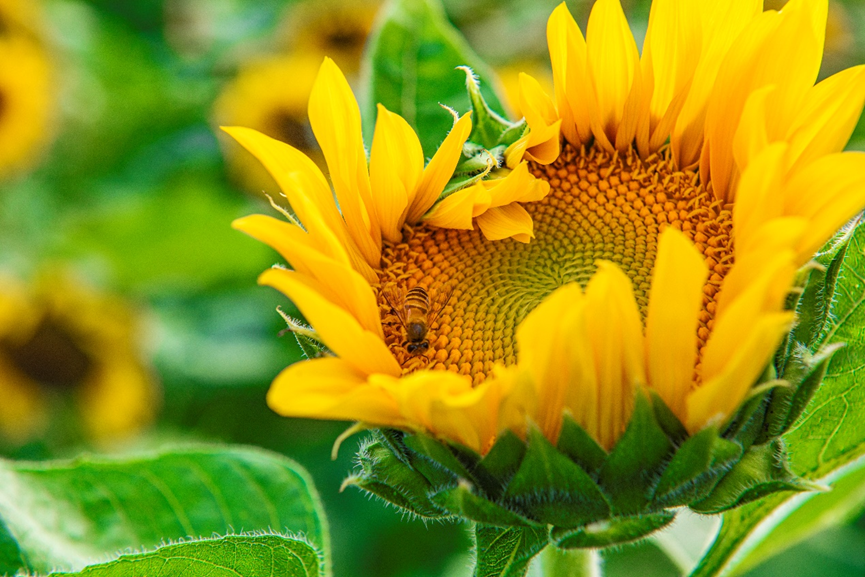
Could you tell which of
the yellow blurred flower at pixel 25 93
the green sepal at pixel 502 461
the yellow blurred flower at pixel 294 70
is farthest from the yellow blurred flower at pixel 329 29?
the green sepal at pixel 502 461

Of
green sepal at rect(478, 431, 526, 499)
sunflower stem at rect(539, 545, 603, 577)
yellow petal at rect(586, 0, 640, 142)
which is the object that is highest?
yellow petal at rect(586, 0, 640, 142)

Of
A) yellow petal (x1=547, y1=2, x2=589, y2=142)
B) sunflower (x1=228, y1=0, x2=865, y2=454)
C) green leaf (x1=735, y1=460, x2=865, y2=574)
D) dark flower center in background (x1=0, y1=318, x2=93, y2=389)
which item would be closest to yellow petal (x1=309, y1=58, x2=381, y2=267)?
sunflower (x1=228, y1=0, x2=865, y2=454)

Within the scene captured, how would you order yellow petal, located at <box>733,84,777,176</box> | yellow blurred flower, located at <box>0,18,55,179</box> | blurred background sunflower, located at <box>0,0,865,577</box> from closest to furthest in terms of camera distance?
1. yellow petal, located at <box>733,84,777,176</box>
2. blurred background sunflower, located at <box>0,0,865,577</box>
3. yellow blurred flower, located at <box>0,18,55,179</box>

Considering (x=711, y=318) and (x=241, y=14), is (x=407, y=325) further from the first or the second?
(x=241, y=14)

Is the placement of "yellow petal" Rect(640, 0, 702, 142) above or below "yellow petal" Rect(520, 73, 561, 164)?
above

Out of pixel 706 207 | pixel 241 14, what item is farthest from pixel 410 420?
pixel 241 14

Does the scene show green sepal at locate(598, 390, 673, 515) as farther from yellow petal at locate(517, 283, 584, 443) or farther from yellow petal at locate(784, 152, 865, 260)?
yellow petal at locate(784, 152, 865, 260)

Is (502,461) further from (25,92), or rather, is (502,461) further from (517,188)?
(25,92)
